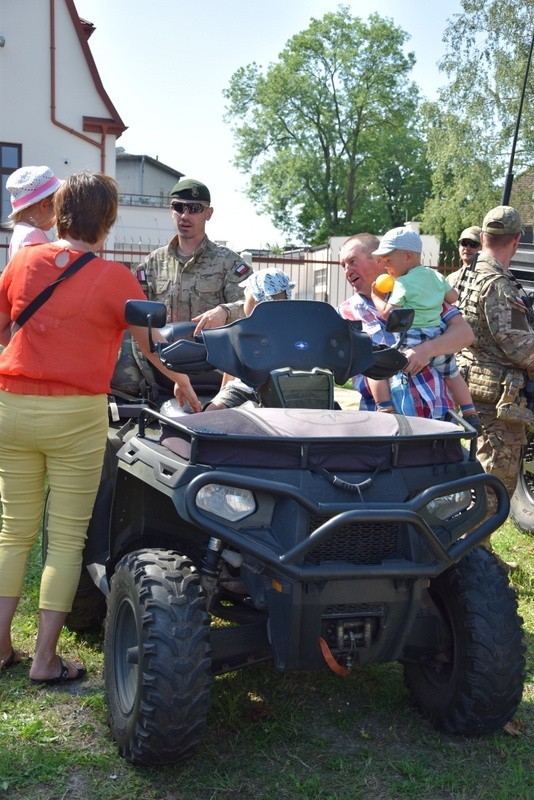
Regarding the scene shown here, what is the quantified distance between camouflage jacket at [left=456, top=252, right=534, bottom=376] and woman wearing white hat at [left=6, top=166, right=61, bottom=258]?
2.66m

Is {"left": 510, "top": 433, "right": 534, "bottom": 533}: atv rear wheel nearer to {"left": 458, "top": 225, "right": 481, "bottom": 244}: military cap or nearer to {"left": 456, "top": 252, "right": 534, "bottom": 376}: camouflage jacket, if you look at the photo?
{"left": 456, "top": 252, "right": 534, "bottom": 376}: camouflage jacket

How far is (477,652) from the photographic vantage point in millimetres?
3303

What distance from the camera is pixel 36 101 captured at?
21828 mm

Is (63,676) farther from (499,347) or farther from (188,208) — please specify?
(499,347)

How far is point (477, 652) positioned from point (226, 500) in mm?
1060

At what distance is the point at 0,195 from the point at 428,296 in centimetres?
1902

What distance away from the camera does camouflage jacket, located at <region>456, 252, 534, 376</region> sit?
221 inches

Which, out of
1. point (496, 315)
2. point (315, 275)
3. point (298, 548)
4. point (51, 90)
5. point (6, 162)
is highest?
point (51, 90)

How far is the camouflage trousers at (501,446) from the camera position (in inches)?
226

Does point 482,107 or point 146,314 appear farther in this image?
point 482,107

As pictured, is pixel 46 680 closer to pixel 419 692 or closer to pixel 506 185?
pixel 419 692

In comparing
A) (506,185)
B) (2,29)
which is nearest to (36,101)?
(2,29)

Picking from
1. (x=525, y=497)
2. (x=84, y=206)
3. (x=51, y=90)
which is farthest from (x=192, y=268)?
(x=51, y=90)

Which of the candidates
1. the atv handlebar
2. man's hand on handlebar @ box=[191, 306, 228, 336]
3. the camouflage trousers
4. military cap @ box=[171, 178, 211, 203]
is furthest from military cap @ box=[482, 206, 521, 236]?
the atv handlebar
